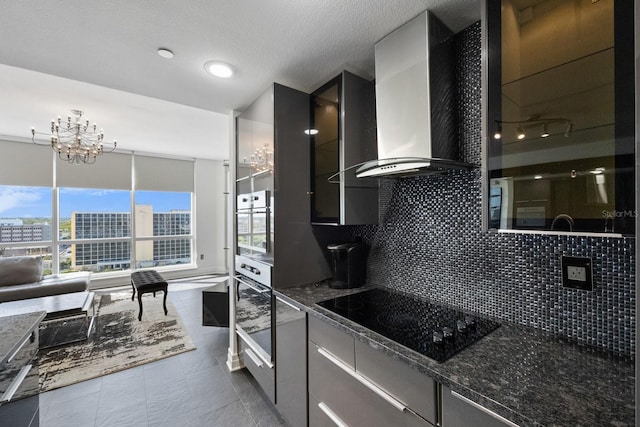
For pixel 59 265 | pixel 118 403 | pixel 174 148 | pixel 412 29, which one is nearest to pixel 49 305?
pixel 118 403

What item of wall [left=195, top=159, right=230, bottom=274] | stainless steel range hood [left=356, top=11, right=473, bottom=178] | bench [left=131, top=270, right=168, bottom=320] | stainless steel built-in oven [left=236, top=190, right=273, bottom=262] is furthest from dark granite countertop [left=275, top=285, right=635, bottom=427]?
wall [left=195, top=159, right=230, bottom=274]

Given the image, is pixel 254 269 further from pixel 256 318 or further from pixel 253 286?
pixel 256 318

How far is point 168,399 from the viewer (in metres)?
2.08

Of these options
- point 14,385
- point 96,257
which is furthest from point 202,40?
point 96,257

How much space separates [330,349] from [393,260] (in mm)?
778

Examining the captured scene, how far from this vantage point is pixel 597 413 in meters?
0.70

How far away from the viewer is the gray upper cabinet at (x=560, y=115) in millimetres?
779

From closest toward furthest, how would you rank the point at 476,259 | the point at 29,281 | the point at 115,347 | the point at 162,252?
the point at 476,259 → the point at 115,347 → the point at 29,281 → the point at 162,252

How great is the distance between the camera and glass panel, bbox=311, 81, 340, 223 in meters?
1.82

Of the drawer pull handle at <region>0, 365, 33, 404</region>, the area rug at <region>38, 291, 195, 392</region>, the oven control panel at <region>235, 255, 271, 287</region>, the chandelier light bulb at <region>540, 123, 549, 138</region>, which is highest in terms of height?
the chandelier light bulb at <region>540, 123, 549, 138</region>

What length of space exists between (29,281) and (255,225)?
406cm

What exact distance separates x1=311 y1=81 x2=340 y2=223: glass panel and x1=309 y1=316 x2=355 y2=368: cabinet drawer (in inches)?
26.8

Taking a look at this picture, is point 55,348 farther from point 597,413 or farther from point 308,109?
point 597,413

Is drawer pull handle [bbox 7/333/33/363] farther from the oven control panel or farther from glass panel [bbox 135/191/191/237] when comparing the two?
glass panel [bbox 135/191/191/237]
